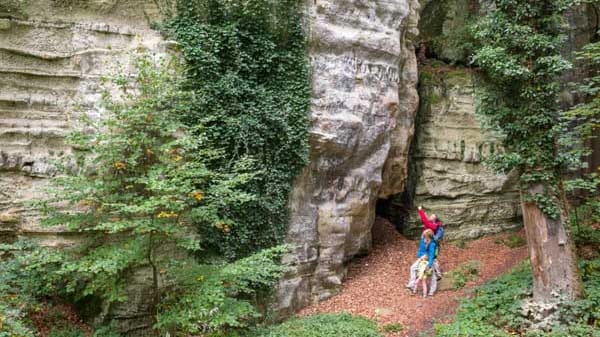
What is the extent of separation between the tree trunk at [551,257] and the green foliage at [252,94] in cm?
475

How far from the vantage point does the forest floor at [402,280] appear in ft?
31.1

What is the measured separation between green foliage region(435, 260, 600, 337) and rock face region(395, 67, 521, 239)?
4.43 metres

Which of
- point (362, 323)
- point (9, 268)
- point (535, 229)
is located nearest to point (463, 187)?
point (535, 229)

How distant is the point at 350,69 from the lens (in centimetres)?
1080

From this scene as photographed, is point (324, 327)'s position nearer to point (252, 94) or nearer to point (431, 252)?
point (431, 252)

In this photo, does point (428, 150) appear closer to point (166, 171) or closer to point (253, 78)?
point (253, 78)

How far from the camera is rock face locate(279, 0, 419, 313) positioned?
33.6 feet

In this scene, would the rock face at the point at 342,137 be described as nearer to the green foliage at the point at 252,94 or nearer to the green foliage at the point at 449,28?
the green foliage at the point at 252,94

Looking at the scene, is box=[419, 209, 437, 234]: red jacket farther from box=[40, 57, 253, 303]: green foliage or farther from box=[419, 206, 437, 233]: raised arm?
box=[40, 57, 253, 303]: green foliage

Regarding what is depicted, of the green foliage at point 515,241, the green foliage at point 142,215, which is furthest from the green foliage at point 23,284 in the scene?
the green foliage at point 515,241

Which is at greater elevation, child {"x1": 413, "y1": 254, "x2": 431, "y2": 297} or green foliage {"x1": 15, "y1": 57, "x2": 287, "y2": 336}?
green foliage {"x1": 15, "y1": 57, "x2": 287, "y2": 336}

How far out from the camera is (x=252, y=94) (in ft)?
30.7

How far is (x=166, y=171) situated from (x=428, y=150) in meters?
9.29

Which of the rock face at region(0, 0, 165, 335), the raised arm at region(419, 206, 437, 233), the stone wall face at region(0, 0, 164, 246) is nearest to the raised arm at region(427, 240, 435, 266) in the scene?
the raised arm at region(419, 206, 437, 233)
